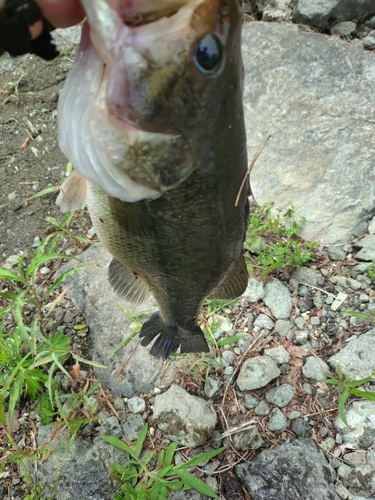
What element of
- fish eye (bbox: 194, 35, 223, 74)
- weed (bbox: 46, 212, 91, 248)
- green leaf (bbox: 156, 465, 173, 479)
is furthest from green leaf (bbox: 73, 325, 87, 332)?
fish eye (bbox: 194, 35, 223, 74)

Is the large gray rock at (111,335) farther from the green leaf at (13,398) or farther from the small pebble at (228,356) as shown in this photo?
the green leaf at (13,398)

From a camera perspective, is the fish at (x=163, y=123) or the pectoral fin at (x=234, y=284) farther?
the pectoral fin at (x=234, y=284)

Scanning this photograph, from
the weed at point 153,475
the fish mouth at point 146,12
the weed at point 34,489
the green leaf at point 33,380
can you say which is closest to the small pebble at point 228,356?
the weed at point 153,475

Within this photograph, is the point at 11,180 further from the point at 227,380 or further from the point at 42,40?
the point at 42,40

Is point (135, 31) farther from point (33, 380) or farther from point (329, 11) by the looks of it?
point (329, 11)

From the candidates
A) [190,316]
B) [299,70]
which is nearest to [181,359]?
[190,316]

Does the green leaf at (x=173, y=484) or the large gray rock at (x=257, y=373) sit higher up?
the green leaf at (x=173, y=484)

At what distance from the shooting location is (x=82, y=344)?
285 centimetres

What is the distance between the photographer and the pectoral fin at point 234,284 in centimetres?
185

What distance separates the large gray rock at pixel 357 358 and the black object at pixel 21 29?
2216 mm

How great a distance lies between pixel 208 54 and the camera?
1.03 metres

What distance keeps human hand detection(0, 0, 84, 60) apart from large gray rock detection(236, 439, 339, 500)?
6.90 ft

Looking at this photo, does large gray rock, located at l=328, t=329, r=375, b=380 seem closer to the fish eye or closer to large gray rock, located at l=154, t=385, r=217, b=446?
large gray rock, located at l=154, t=385, r=217, b=446

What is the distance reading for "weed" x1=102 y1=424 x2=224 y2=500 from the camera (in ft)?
7.07
